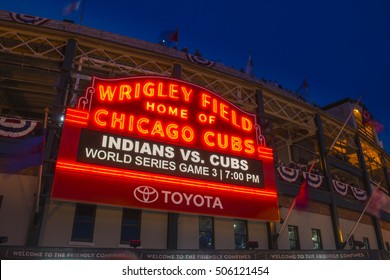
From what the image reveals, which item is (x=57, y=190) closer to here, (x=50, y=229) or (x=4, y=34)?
(x=50, y=229)

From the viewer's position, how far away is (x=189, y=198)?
13344mm

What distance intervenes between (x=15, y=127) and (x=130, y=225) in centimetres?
594

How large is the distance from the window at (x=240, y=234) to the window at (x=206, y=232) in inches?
51.0

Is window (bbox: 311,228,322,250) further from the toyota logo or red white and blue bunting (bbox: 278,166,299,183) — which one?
the toyota logo

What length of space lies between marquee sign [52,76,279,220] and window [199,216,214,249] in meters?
2.17

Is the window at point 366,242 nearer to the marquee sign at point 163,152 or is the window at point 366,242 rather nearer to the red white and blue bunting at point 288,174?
the red white and blue bunting at point 288,174

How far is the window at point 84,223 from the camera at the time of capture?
13.1 m

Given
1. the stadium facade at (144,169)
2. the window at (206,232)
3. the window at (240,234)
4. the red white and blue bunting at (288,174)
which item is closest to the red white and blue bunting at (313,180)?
the stadium facade at (144,169)

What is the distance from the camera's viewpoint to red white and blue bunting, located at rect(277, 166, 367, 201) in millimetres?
18234

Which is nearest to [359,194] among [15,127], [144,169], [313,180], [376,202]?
[376,202]

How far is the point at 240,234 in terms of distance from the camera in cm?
1616

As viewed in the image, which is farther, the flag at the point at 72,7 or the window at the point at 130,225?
the flag at the point at 72,7

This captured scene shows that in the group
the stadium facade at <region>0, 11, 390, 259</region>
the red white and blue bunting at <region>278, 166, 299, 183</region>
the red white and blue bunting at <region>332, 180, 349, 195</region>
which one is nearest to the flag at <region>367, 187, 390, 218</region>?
the stadium facade at <region>0, 11, 390, 259</region>
